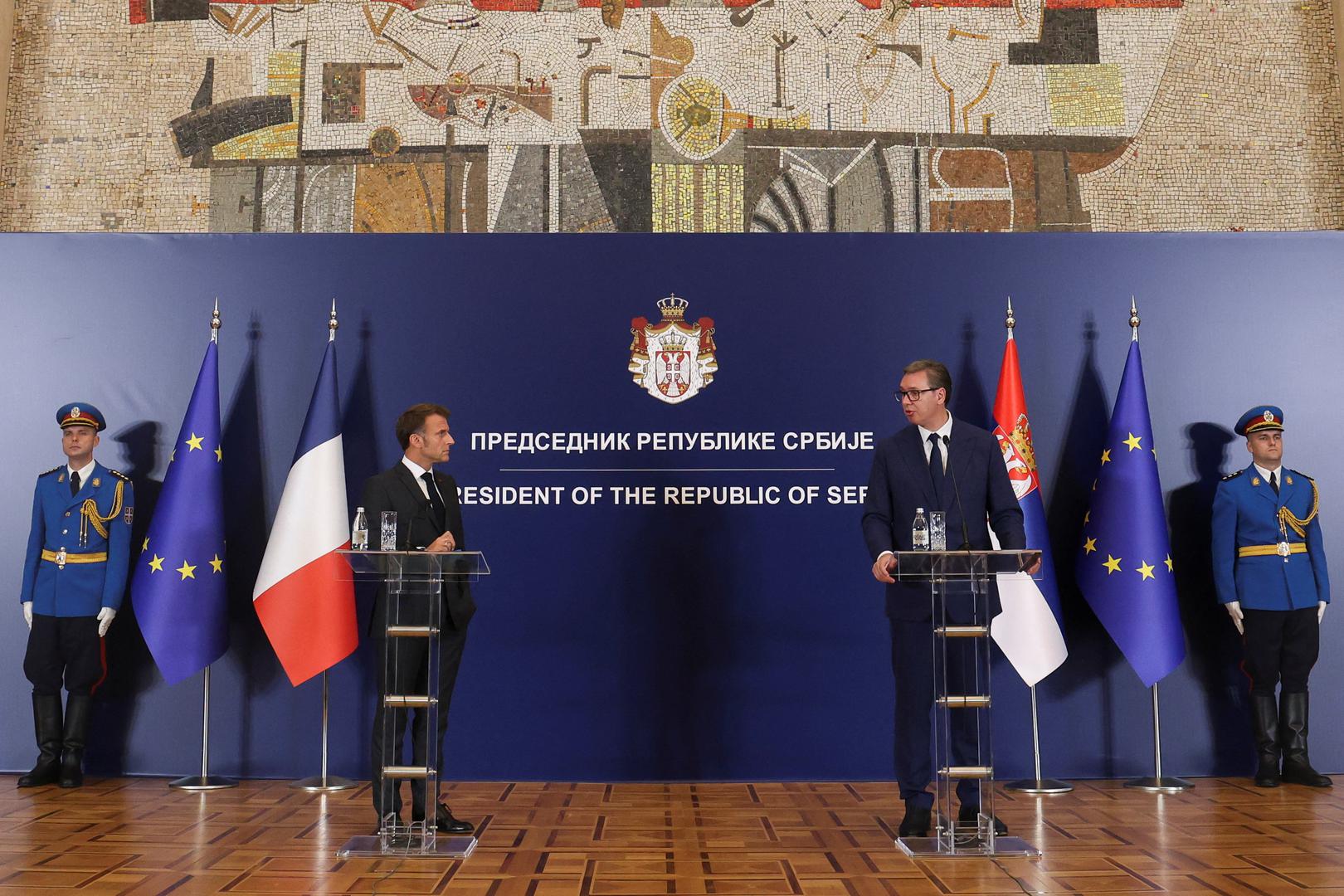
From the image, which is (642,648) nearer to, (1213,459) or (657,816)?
(657,816)

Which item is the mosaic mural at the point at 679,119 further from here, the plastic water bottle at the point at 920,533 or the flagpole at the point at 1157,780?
the plastic water bottle at the point at 920,533

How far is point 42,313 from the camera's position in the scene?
18.0 feet

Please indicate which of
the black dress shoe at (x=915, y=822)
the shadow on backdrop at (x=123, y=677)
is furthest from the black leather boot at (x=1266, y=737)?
the shadow on backdrop at (x=123, y=677)

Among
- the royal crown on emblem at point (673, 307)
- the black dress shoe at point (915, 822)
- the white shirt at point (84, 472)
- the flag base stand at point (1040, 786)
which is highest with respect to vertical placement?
the royal crown on emblem at point (673, 307)

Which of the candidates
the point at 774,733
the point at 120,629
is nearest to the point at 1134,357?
the point at 774,733

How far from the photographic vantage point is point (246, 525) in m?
5.37

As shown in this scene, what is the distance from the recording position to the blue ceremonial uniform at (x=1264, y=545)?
4973 mm

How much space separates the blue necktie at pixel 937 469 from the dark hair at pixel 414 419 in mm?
1671

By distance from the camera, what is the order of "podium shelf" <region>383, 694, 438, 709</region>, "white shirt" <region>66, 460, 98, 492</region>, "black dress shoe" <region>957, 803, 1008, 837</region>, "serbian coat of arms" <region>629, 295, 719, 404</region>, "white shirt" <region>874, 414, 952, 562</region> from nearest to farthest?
"podium shelf" <region>383, 694, 438, 709</region> → "black dress shoe" <region>957, 803, 1008, 837</region> → "white shirt" <region>874, 414, 952, 562</region> → "white shirt" <region>66, 460, 98, 492</region> → "serbian coat of arms" <region>629, 295, 719, 404</region>

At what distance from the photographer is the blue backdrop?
17.1ft

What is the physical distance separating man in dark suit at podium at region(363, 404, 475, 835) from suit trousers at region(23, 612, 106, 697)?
5.82 ft

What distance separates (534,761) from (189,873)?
1951 mm

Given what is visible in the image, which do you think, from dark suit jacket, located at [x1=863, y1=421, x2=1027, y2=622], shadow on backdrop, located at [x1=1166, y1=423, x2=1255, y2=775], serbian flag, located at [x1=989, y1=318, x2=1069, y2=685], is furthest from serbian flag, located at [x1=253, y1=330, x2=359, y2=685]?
shadow on backdrop, located at [x1=1166, y1=423, x2=1255, y2=775]

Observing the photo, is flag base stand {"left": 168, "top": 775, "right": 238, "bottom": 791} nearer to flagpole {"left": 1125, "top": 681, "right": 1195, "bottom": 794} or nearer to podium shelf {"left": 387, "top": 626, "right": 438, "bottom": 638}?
podium shelf {"left": 387, "top": 626, "right": 438, "bottom": 638}
